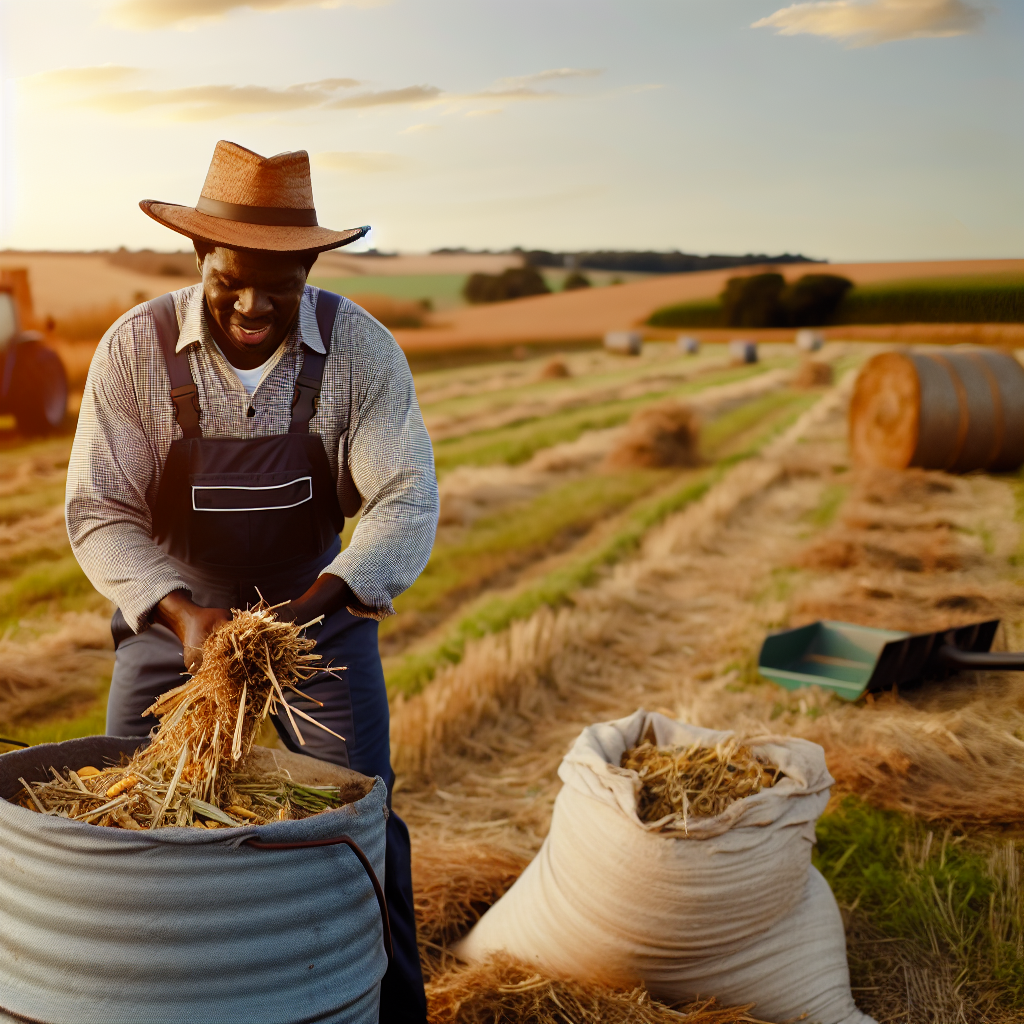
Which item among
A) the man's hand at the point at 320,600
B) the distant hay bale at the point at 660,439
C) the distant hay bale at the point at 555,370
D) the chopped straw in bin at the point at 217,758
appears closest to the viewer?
the chopped straw in bin at the point at 217,758

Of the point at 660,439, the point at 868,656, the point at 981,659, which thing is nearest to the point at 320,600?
the point at 981,659

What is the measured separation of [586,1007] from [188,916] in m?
1.30

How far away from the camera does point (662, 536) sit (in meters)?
8.61

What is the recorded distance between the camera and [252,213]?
230 cm

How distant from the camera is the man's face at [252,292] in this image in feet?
7.41

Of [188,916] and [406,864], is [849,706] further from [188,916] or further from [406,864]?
[188,916]

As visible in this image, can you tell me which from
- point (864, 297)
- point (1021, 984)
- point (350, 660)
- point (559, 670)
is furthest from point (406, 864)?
point (864, 297)

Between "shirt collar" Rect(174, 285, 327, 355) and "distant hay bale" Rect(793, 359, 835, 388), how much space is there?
49.3 ft

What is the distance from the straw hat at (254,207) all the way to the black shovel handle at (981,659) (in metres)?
2.99

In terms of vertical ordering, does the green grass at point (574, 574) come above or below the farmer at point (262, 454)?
below

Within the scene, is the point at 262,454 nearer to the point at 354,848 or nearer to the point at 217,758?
the point at 217,758

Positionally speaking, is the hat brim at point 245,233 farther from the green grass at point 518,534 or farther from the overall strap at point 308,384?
the green grass at point 518,534

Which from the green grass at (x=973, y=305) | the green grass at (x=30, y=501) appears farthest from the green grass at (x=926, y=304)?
the green grass at (x=30, y=501)

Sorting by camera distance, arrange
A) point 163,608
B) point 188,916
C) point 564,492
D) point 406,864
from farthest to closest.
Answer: point 564,492
point 406,864
point 163,608
point 188,916
